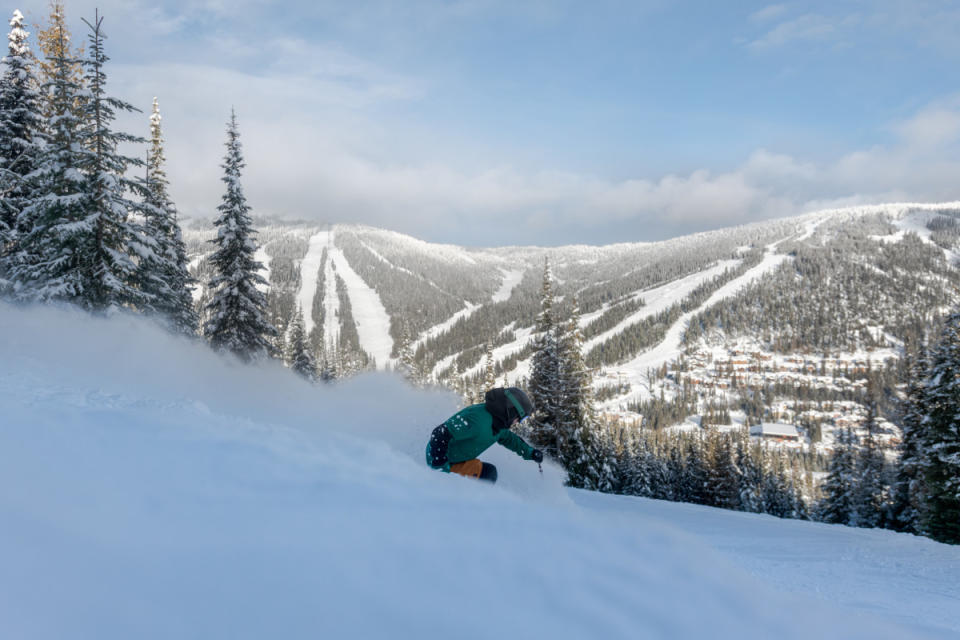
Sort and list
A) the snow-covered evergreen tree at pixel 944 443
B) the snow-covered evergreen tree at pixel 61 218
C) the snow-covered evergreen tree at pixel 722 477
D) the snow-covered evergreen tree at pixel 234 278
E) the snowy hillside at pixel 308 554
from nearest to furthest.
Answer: the snowy hillside at pixel 308 554 < the snow-covered evergreen tree at pixel 61 218 < the snow-covered evergreen tree at pixel 944 443 < the snow-covered evergreen tree at pixel 234 278 < the snow-covered evergreen tree at pixel 722 477

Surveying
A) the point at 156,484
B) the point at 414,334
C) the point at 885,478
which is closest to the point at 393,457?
the point at 156,484

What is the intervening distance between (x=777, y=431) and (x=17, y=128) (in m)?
166

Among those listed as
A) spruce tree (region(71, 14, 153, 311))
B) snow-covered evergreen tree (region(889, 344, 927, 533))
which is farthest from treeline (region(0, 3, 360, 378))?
snow-covered evergreen tree (region(889, 344, 927, 533))

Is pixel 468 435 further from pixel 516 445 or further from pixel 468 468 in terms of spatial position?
pixel 516 445

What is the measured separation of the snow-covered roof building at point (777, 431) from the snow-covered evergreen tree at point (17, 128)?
157707 mm

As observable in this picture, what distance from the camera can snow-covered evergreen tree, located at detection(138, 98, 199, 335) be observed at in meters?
22.5

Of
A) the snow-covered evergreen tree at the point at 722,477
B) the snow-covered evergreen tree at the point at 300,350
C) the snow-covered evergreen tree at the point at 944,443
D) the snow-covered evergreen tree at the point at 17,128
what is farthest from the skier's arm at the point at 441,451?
the snow-covered evergreen tree at the point at 722,477

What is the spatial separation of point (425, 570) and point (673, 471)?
45.8 metres

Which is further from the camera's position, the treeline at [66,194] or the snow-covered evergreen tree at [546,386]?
the snow-covered evergreen tree at [546,386]

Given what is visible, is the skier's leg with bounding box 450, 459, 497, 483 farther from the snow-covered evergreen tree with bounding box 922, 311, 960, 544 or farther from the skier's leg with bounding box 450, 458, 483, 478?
the snow-covered evergreen tree with bounding box 922, 311, 960, 544

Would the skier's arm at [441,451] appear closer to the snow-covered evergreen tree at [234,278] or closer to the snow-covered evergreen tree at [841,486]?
the snow-covered evergreen tree at [234,278]

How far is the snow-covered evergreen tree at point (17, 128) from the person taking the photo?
18.9 meters

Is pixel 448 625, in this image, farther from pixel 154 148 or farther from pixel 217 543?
pixel 154 148

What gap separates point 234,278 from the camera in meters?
23.2
